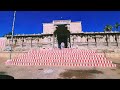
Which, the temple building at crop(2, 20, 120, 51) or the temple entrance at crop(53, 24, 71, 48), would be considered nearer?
the temple building at crop(2, 20, 120, 51)

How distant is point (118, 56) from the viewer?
979 inches

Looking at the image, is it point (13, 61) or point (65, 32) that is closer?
point (13, 61)

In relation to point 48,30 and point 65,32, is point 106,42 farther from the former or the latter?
point 48,30

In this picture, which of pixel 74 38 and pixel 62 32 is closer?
pixel 74 38

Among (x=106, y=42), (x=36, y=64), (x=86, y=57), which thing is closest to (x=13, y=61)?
(x=36, y=64)

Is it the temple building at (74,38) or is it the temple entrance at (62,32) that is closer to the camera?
the temple building at (74,38)

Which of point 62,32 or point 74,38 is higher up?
point 62,32
